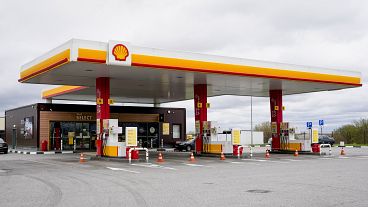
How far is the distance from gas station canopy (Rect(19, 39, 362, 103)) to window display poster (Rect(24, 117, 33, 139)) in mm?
5434

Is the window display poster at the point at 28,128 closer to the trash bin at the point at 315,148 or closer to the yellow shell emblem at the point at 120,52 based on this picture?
the yellow shell emblem at the point at 120,52

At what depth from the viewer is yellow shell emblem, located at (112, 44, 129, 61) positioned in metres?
21.0

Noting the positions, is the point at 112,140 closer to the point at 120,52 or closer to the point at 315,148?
the point at 120,52

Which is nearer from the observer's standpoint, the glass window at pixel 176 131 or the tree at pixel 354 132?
the glass window at pixel 176 131

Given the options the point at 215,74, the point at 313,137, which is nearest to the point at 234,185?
the point at 215,74

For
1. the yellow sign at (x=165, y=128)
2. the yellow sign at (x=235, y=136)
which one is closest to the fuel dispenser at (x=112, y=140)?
the yellow sign at (x=235, y=136)

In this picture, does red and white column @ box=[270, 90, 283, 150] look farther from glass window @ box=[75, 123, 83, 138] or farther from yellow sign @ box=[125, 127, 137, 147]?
glass window @ box=[75, 123, 83, 138]

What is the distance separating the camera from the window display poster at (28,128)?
1442 inches

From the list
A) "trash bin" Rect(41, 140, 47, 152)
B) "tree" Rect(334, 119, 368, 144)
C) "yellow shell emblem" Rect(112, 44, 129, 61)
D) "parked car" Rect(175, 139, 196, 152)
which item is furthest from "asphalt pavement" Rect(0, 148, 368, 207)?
"tree" Rect(334, 119, 368, 144)

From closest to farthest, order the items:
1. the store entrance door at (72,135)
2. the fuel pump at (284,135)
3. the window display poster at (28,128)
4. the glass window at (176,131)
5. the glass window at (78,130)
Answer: the fuel pump at (284,135)
the store entrance door at (72,135)
the window display poster at (28,128)
the glass window at (78,130)
the glass window at (176,131)

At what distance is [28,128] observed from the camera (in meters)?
37.5

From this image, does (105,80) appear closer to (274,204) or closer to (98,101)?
(98,101)

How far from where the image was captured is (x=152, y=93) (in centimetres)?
3762

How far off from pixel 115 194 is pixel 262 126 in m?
70.4
